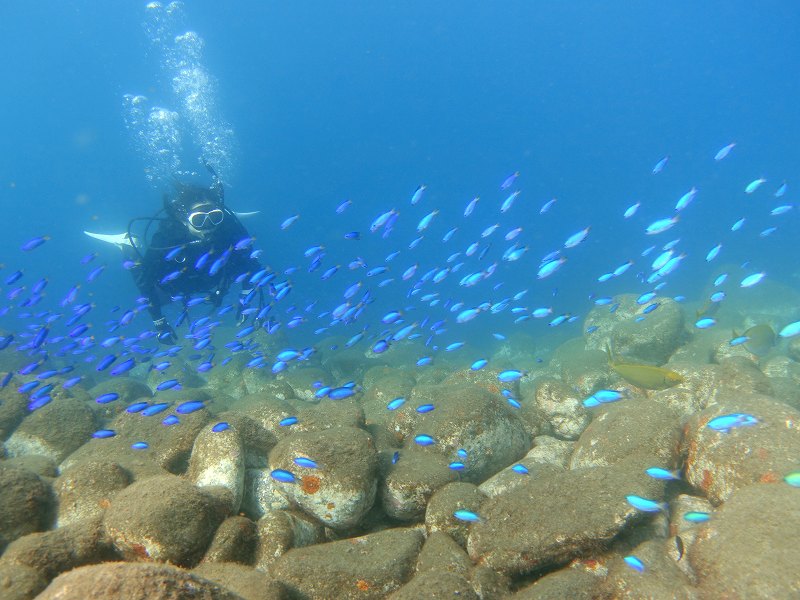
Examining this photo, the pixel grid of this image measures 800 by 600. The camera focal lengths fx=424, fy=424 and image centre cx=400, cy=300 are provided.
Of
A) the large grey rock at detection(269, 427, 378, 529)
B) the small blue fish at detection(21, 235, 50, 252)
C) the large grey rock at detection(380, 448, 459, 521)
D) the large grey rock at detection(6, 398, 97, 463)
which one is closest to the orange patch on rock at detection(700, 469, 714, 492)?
the large grey rock at detection(380, 448, 459, 521)

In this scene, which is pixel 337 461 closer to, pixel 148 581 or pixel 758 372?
pixel 148 581

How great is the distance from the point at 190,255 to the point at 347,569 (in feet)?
34.7

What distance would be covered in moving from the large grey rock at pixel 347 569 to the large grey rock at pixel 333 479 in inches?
16.7

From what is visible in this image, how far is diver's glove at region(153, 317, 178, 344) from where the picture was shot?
37.4 ft

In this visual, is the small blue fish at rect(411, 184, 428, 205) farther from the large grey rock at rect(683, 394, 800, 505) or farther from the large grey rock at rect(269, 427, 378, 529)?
the large grey rock at rect(683, 394, 800, 505)

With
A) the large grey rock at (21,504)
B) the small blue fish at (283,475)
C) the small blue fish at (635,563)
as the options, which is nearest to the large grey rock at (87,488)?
the large grey rock at (21,504)

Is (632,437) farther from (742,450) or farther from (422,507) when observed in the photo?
(422,507)

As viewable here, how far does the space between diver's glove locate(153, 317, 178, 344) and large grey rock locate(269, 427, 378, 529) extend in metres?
7.90

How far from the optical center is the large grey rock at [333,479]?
4.77 metres

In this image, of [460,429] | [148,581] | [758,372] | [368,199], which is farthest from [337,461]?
[368,199]

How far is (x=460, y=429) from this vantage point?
6031mm

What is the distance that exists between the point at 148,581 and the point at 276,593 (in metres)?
1.82

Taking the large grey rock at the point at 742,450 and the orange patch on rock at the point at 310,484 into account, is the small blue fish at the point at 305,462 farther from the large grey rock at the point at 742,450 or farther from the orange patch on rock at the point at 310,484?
the large grey rock at the point at 742,450

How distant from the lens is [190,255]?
39.9 ft
